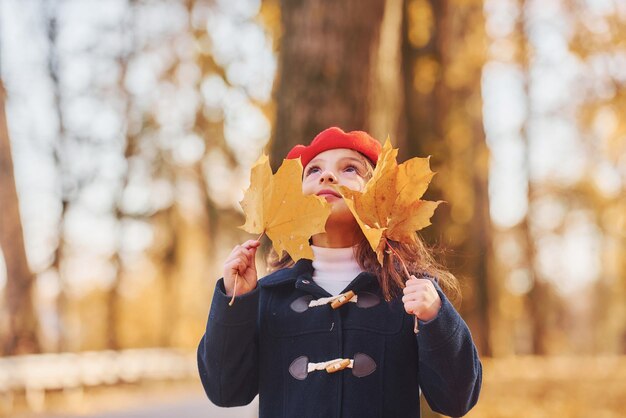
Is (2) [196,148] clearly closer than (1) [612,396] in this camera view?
No

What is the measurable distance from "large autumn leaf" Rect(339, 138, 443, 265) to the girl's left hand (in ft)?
0.45

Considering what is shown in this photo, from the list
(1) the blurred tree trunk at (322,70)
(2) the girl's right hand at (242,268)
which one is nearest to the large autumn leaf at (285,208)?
(2) the girl's right hand at (242,268)

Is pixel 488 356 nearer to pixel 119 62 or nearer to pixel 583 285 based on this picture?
pixel 119 62

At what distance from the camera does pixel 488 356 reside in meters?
14.4

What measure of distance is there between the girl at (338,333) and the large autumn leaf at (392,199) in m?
0.16

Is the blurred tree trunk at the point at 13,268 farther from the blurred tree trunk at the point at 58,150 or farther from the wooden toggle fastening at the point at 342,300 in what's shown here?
the wooden toggle fastening at the point at 342,300

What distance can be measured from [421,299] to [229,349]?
1.97 feet

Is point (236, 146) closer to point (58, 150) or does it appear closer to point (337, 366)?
point (58, 150)

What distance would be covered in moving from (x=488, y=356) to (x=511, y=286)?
8419 millimetres

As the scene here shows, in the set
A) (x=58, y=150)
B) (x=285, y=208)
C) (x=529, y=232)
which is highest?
(x=285, y=208)

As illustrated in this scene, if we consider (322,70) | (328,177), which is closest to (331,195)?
(328,177)

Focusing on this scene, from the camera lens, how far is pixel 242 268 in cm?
253

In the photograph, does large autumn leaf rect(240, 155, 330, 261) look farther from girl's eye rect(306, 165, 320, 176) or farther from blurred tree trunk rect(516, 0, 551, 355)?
blurred tree trunk rect(516, 0, 551, 355)

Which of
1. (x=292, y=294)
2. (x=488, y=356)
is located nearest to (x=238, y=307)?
(x=292, y=294)
